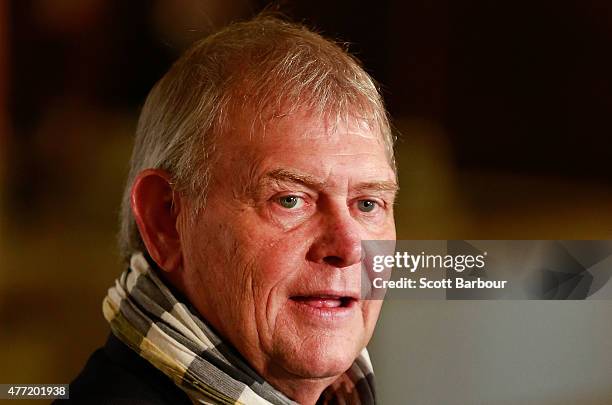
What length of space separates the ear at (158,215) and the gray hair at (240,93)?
0.07 feet

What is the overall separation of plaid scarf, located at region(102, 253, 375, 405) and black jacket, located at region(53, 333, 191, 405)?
A: 0.06ft

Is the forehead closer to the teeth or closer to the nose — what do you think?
the nose

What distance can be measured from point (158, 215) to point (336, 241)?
0.27m

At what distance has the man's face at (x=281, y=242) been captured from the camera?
126 cm

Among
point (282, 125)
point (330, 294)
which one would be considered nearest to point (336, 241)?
point (330, 294)

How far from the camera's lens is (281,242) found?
1.27m

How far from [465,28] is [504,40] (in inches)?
2.8

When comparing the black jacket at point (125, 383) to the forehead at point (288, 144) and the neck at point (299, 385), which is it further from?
the forehead at point (288, 144)

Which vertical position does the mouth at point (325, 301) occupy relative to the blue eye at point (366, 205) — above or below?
below

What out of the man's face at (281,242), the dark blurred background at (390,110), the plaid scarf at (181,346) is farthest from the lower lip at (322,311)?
the dark blurred background at (390,110)

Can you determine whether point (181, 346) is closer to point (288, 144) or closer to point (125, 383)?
point (125, 383)

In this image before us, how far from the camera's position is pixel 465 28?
5.12 ft

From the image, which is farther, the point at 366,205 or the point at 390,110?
the point at 390,110

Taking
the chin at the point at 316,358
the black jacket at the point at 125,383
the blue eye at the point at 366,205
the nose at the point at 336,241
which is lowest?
the black jacket at the point at 125,383
